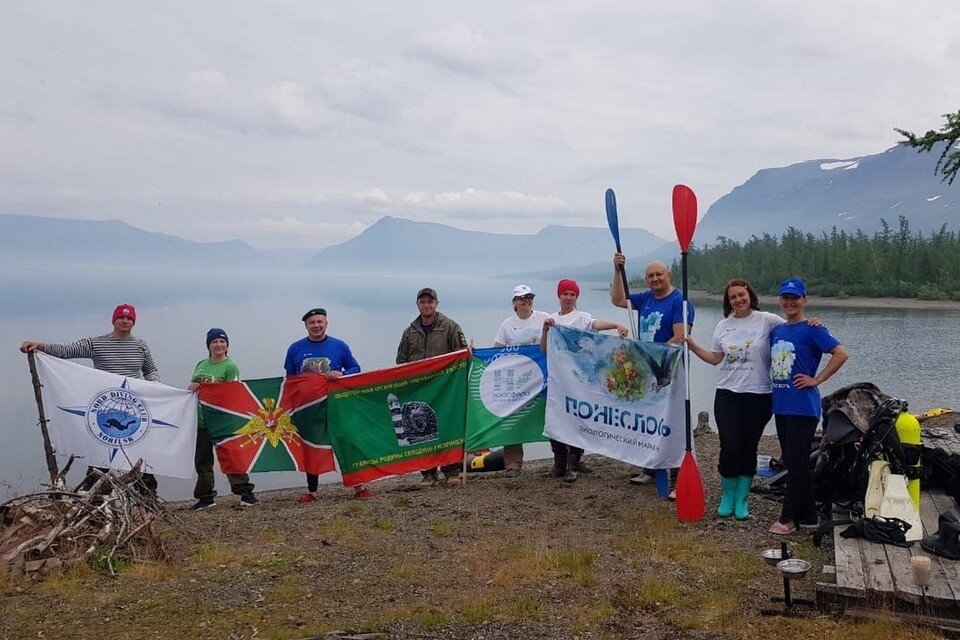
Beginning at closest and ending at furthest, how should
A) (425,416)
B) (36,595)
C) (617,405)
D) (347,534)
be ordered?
(36,595) < (347,534) < (617,405) < (425,416)

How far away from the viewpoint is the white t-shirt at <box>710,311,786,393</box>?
6.30 metres

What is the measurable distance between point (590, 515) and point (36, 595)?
4.65m

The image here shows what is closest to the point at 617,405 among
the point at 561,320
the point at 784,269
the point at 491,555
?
the point at 561,320

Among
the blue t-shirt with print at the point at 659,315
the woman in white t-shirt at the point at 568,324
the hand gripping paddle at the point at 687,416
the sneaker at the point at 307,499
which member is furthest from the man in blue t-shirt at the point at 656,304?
the sneaker at the point at 307,499

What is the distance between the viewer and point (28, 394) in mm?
27562

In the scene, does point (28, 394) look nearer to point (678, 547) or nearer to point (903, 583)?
point (678, 547)

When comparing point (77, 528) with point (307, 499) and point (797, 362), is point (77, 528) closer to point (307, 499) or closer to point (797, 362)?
point (307, 499)

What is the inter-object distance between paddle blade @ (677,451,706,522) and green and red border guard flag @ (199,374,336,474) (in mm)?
3770

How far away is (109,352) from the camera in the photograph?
754 centimetres

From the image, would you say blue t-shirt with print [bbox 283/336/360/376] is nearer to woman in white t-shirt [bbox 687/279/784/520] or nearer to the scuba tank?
woman in white t-shirt [bbox 687/279/784/520]

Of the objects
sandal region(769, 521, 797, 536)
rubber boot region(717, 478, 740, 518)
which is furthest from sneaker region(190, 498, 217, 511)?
sandal region(769, 521, 797, 536)

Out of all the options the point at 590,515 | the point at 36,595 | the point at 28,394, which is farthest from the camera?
the point at 28,394

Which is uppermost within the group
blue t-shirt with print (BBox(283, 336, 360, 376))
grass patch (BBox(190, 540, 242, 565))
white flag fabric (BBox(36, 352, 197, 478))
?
blue t-shirt with print (BBox(283, 336, 360, 376))

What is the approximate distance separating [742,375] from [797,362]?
0.52m
